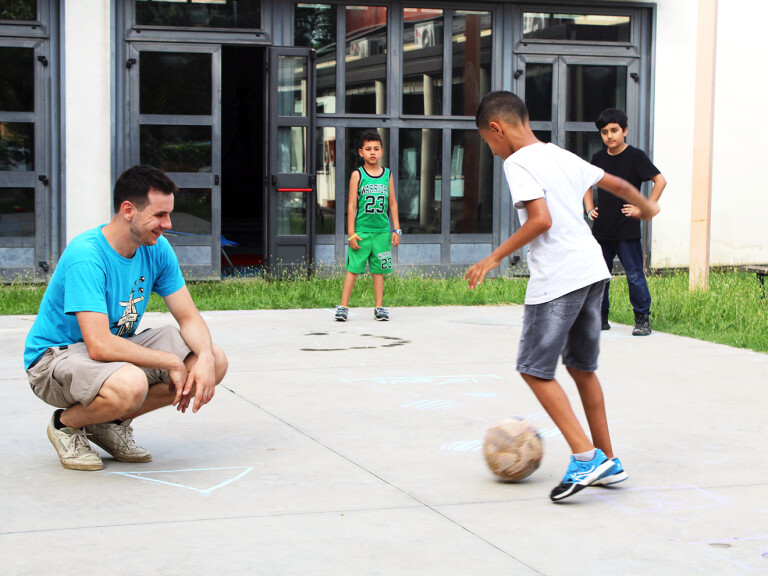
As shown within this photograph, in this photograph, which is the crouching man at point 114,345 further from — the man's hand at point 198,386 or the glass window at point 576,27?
the glass window at point 576,27

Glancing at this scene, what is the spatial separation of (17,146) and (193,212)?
2213 mm

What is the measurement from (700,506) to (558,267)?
1113 mm

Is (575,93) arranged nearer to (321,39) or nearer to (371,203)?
(321,39)

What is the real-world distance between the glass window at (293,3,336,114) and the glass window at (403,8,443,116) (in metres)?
0.95

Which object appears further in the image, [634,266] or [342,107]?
[342,107]

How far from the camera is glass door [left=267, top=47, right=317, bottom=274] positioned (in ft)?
42.3

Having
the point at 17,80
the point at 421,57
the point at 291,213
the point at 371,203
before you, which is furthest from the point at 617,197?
the point at 17,80

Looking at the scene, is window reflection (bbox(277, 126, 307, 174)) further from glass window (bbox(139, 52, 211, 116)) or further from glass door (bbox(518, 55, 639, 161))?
glass door (bbox(518, 55, 639, 161))

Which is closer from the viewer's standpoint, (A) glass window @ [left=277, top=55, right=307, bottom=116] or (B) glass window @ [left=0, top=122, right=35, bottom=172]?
(B) glass window @ [left=0, top=122, right=35, bottom=172]

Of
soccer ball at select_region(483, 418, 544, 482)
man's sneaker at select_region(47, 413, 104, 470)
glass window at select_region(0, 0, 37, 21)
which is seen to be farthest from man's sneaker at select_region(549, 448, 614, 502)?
glass window at select_region(0, 0, 37, 21)

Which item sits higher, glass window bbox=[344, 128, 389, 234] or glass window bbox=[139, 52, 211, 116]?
glass window bbox=[139, 52, 211, 116]

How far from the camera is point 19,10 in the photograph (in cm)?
1234

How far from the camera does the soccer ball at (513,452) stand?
4.43 m

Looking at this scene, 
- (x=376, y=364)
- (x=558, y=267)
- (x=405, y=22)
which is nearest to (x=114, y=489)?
(x=558, y=267)
